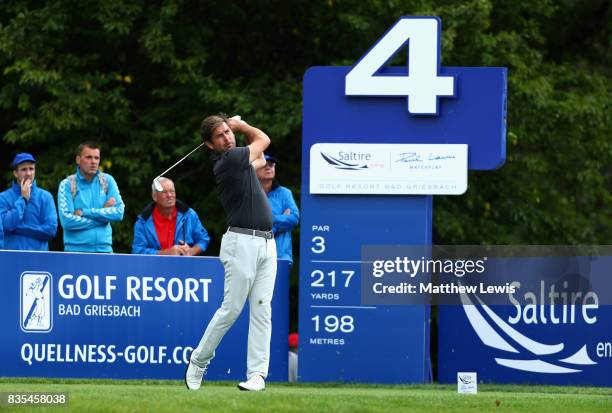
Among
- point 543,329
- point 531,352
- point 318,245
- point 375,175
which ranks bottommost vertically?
point 531,352

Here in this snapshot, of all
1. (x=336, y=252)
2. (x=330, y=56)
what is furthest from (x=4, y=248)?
(x=330, y=56)

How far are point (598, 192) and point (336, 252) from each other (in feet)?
31.8

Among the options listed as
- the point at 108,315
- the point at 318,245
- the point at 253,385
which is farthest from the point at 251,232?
the point at 318,245

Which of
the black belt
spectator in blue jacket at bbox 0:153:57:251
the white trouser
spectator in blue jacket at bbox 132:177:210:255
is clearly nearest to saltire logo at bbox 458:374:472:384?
the white trouser

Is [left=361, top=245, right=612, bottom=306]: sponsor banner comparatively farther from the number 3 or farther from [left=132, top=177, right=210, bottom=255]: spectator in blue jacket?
[left=132, top=177, right=210, bottom=255]: spectator in blue jacket

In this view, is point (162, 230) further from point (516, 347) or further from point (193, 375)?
point (516, 347)

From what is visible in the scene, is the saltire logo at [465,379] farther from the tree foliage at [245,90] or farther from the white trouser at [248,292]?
the tree foliage at [245,90]

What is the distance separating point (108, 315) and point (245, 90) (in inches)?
263

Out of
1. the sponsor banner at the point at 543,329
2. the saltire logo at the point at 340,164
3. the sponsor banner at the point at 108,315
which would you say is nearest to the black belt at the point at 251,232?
the sponsor banner at the point at 108,315

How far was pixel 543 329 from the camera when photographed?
13.3 meters

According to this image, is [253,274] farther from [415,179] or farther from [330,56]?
[330,56]

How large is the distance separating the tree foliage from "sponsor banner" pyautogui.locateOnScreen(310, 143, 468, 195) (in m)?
4.86

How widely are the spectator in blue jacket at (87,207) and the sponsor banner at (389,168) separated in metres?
2.02

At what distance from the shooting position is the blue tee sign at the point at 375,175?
43.3 feet
